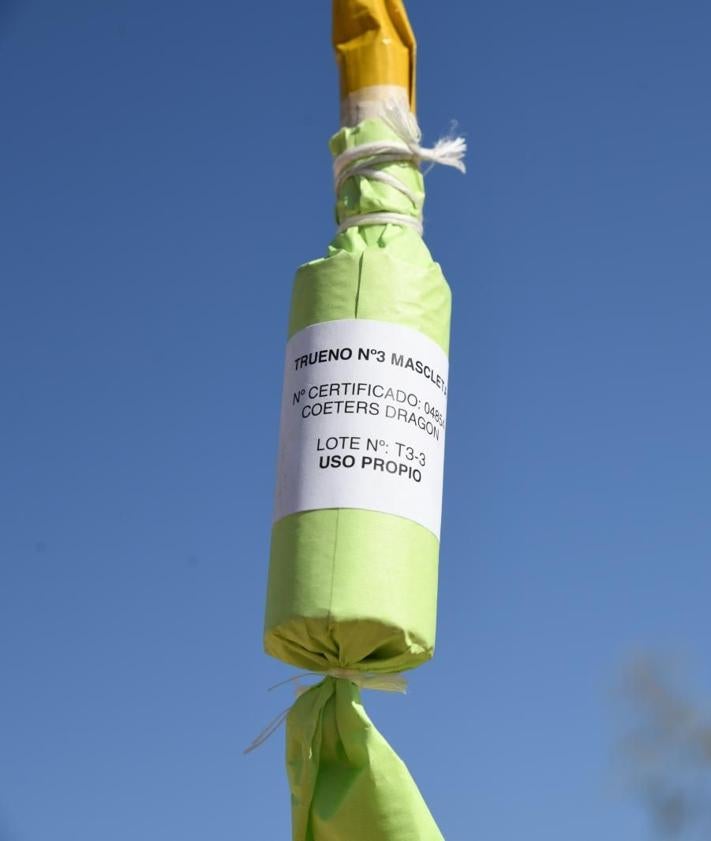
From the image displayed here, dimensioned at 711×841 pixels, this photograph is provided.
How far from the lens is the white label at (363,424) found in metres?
5.42

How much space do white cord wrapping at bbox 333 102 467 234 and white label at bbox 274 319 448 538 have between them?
58 centimetres

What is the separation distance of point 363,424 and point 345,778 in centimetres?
131

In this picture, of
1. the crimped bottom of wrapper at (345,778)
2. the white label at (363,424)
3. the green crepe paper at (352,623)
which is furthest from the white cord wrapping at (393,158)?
the crimped bottom of wrapper at (345,778)

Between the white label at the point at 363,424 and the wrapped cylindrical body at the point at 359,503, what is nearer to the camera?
the wrapped cylindrical body at the point at 359,503

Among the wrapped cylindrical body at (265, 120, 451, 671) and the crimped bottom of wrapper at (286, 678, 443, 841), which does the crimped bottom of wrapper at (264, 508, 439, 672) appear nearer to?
the wrapped cylindrical body at (265, 120, 451, 671)

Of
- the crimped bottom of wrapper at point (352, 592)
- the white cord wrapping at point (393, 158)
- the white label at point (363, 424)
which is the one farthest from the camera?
the white cord wrapping at point (393, 158)

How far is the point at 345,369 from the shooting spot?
219 inches

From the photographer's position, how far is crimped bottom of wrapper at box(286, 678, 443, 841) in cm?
522

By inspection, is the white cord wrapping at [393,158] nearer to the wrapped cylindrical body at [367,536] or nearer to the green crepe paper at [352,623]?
the wrapped cylindrical body at [367,536]

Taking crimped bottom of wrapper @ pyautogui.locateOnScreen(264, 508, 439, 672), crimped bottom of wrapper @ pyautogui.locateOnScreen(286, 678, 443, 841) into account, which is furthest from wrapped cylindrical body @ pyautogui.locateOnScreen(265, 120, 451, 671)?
crimped bottom of wrapper @ pyautogui.locateOnScreen(286, 678, 443, 841)

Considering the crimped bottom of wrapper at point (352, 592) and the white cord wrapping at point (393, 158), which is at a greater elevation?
the white cord wrapping at point (393, 158)

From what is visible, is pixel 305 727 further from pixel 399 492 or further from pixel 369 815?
pixel 399 492

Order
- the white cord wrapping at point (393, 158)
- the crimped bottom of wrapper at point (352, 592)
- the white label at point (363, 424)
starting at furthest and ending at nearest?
the white cord wrapping at point (393, 158) < the white label at point (363, 424) < the crimped bottom of wrapper at point (352, 592)

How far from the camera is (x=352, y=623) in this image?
205 inches
